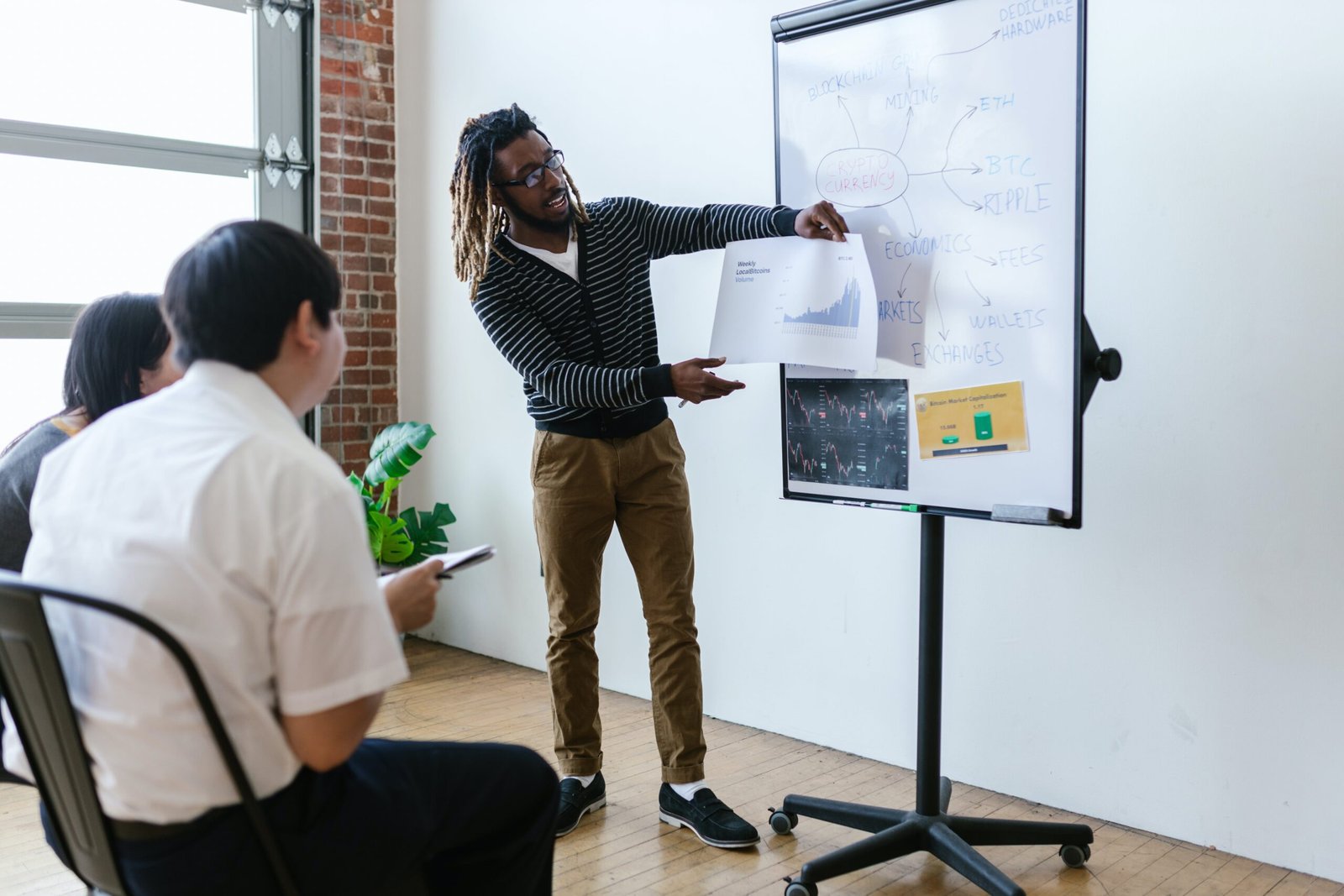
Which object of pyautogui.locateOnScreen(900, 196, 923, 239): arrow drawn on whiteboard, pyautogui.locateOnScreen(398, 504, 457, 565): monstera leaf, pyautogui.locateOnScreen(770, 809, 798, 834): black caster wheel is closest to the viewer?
pyautogui.locateOnScreen(900, 196, 923, 239): arrow drawn on whiteboard

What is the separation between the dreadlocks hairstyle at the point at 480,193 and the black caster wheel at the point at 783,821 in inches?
54.7

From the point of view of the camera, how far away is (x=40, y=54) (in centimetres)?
379

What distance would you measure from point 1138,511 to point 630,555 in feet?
3.87

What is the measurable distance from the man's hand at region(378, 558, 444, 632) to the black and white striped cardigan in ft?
3.57

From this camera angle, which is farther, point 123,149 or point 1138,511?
point 123,149

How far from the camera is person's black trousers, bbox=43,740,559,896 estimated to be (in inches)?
49.2

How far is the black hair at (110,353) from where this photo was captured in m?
2.03

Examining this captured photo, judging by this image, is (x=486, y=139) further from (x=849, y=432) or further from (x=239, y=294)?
(x=239, y=294)

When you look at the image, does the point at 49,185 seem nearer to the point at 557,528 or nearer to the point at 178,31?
the point at 178,31

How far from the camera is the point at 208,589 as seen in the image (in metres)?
1.17

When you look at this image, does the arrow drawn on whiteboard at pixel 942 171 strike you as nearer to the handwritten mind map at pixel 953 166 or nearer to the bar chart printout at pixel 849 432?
the handwritten mind map at pixel 953 166

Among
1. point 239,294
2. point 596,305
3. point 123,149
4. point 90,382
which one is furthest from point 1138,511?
point 123,149

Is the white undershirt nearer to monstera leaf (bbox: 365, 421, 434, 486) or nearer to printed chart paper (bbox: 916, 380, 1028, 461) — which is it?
printed chart paper (bbox: 916, 380, 1028, 461)

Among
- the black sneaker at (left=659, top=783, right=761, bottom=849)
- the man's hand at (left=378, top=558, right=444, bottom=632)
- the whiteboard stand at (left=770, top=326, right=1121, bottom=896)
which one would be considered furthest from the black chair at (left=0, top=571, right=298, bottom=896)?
the black sneaker at (left=659, top=783, right=761, bottom=849)
